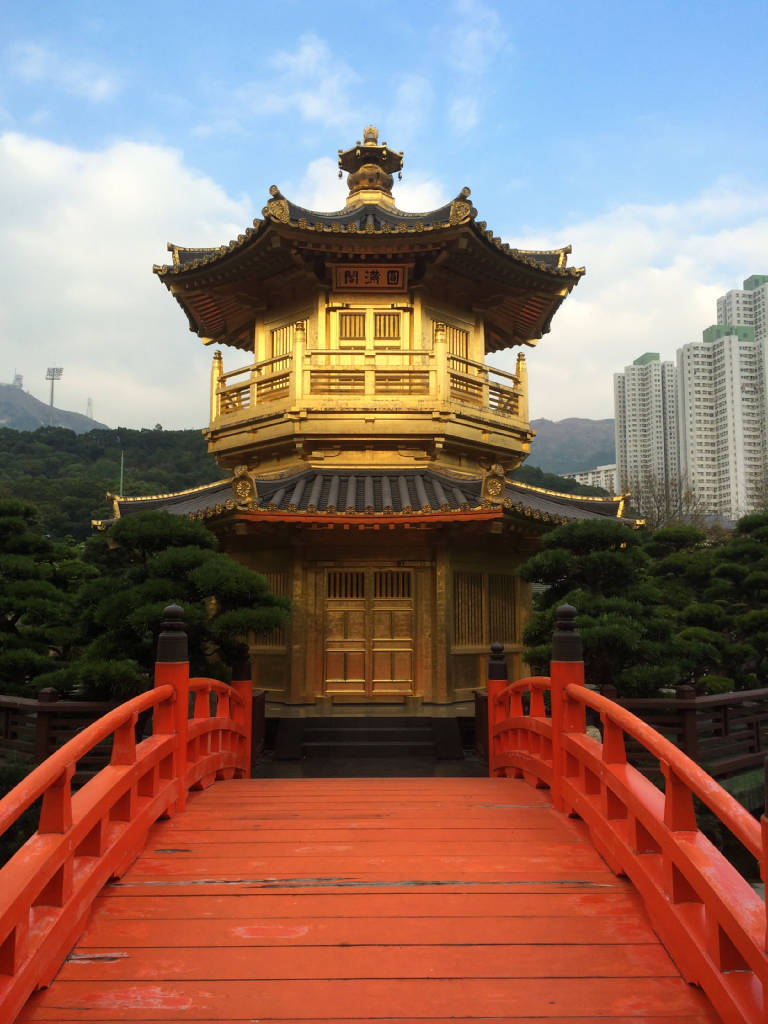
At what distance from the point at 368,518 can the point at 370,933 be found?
7644 mm

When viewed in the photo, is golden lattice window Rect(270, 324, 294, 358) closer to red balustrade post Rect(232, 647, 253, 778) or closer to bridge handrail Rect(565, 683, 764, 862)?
red balustrade post Rect(232, 647, 253, 778)

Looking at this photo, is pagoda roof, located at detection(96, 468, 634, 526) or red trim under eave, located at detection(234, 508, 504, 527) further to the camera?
pagoda roof, located at detection(96, 468, 634, 526)

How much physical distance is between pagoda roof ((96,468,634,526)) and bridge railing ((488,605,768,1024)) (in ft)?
17.7

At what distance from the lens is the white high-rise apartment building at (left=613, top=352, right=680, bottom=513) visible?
206 feet

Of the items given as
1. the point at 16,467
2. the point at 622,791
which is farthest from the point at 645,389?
the point at 622,791

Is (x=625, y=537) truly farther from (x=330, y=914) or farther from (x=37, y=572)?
(x=37, y=572)

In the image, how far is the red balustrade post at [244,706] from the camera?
841 centimetres

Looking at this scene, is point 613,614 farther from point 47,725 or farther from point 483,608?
point 47,725

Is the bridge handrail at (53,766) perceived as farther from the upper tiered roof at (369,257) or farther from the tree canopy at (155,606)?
the upper tiered roof at (369,257)

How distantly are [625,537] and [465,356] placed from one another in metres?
6.20

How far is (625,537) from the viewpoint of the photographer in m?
9.48

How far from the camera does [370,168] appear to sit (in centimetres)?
1634

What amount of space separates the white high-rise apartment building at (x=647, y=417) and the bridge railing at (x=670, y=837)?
190 ft

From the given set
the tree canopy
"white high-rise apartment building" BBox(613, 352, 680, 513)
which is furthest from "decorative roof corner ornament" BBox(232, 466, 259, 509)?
"white high-rise apartment building" BBox(613, 352, 680, 513)
